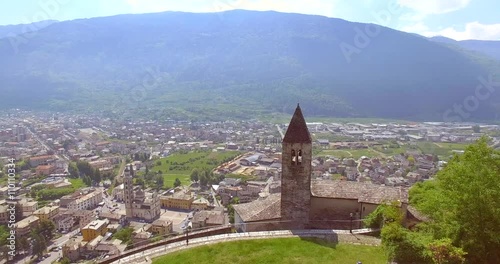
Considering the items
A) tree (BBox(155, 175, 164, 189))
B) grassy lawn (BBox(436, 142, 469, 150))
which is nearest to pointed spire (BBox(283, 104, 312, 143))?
tree (BBox(155, 175, 164, 189))

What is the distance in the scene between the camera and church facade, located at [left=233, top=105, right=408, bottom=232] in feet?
66.1

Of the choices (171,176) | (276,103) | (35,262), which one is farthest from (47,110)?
(35,262)

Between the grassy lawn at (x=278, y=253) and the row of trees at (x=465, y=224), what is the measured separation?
2297 millimetres

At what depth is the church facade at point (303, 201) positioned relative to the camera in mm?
20141

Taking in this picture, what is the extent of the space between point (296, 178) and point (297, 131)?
2730mm

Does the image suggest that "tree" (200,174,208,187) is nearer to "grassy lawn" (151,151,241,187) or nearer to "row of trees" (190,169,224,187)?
"row of trees" (190,169,224,187)

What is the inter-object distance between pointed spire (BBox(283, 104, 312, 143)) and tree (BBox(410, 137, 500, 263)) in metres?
7.84

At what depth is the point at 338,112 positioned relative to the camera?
17912 cm

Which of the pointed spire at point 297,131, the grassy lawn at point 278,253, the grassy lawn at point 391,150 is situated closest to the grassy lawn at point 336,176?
the grassy lawn at point 391,150

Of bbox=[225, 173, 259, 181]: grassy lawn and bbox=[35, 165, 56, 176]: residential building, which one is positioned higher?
bbox=[35, 165, 56, 176]: residential building

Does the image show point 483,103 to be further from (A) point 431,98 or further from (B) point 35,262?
(B) point 35,262

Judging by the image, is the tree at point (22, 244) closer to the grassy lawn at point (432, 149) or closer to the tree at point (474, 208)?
the tree at point (474, 208)

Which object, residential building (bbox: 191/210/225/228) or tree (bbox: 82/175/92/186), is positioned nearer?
residential building (bbox: 191/210/225/228)

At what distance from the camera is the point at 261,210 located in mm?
21172
